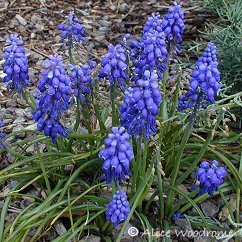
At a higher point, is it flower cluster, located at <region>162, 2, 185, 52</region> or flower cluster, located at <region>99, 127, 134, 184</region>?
flower cluster, located at <region>162, 2, 185, 52</region>

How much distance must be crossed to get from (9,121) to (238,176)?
2426mm

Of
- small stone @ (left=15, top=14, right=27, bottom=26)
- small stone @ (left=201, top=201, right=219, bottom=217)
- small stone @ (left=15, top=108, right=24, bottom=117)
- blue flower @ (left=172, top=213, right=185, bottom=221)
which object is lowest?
small stone @ (left=15, top=108, right=24, bottom=117)

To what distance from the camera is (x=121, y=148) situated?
3.03 metres

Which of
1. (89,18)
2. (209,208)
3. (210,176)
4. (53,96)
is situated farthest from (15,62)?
(89,18)

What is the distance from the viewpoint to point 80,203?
12.8 feet

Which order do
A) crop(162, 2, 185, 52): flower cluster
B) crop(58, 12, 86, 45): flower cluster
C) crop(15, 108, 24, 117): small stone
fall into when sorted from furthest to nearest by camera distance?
crop(15, 108, 24, 117): small stone < crop(58, 12, 86, 45): flower cluster < crop(162, 2, 185, 52): flower cluster

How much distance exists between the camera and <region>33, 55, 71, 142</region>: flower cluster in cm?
329

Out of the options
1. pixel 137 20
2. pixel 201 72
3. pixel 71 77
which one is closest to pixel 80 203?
pixel 71 77

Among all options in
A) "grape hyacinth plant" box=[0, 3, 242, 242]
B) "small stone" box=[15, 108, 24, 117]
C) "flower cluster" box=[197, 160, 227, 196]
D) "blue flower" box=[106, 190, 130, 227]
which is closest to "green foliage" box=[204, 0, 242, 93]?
"grape hyacinth plant" box=[0, 3, 242, 242]

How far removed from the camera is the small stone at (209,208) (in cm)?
414

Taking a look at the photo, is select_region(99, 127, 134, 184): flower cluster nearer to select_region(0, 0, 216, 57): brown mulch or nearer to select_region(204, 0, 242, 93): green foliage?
select_region(204, 0, 242, 93): green foliage

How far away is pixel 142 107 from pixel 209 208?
1518mm

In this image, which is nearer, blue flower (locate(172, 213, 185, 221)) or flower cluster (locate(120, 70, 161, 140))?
flower cluster (locate(120, 70, 161, 140))

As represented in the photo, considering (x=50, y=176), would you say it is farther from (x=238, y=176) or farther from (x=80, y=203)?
(x=238, y=176)
